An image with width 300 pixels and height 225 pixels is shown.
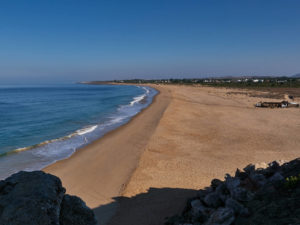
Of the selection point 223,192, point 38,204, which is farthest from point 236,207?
point 38,204

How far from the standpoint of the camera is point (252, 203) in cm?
593

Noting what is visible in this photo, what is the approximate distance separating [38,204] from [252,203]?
525cm

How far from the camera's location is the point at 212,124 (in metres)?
22.6

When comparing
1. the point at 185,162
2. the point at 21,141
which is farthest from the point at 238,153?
the point at 21,141

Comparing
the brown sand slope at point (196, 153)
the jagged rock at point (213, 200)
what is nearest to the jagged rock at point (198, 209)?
the jagged rock at point (213, 200)

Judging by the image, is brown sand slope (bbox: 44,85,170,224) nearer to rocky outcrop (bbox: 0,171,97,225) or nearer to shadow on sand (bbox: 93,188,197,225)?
shadow on sand (bbox: 93,188,197,225)

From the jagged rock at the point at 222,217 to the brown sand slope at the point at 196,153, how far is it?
93.8 inches

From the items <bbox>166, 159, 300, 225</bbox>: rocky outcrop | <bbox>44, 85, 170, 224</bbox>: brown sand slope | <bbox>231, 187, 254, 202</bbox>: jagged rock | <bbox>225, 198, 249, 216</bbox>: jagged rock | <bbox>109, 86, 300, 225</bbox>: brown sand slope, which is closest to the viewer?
<bbox>166, 159, 300, 225</bbox>: rocky outcrop

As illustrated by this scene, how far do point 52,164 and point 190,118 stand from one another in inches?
666

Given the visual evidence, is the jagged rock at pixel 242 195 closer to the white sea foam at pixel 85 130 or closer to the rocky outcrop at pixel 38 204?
the rocky outcrop at pixel 38 204

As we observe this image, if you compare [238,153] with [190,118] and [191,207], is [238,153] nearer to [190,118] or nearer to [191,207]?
[191,207]

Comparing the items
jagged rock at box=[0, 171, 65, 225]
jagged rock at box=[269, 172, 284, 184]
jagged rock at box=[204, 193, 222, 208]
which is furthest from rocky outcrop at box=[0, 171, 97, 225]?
jagged rock at box=[269, 172, 284, 184]

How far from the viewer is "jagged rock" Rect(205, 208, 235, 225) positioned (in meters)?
5.34

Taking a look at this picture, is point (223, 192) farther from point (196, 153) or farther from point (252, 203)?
point (196, 153)
